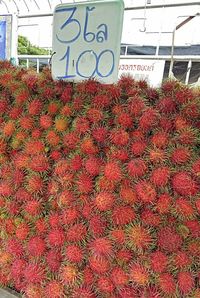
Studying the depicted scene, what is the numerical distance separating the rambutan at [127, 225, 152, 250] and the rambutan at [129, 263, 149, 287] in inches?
1.8

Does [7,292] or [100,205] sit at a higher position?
[100,205]

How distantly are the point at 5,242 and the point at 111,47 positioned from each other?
2.28 ft

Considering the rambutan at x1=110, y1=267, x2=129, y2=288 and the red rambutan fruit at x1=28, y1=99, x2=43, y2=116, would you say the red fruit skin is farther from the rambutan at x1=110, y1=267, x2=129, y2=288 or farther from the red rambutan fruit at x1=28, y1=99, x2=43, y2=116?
the red rambutan fruit at x1=28, y1=99, x2=43, y2=116

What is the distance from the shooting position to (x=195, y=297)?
29.8 inches

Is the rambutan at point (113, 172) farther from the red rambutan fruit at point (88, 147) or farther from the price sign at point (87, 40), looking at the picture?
the price sign at point (87, 40)

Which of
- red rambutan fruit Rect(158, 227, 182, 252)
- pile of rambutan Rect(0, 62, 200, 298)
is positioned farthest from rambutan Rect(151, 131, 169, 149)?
red rambutan fruit Rect(158, 227, 182, 252)

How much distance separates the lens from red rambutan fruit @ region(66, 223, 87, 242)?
2.87 feet

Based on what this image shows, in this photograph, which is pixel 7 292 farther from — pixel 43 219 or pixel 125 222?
pixel 125 222

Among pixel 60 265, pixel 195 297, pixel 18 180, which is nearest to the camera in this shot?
pixel 195 297

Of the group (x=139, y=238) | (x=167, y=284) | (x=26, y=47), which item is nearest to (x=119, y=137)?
(x=139, y=238)

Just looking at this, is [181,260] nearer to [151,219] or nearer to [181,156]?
[151,219]

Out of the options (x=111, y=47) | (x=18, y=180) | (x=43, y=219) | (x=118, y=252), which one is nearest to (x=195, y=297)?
(x=118, y=252)

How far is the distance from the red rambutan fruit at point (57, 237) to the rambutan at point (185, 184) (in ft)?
1.12

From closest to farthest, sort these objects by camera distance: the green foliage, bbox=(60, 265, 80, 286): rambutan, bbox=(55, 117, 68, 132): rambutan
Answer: bbox=(60, 265, 80, 286): rambutan
bbox=(55, 117, 68, 132): rambutan
the green foliage
